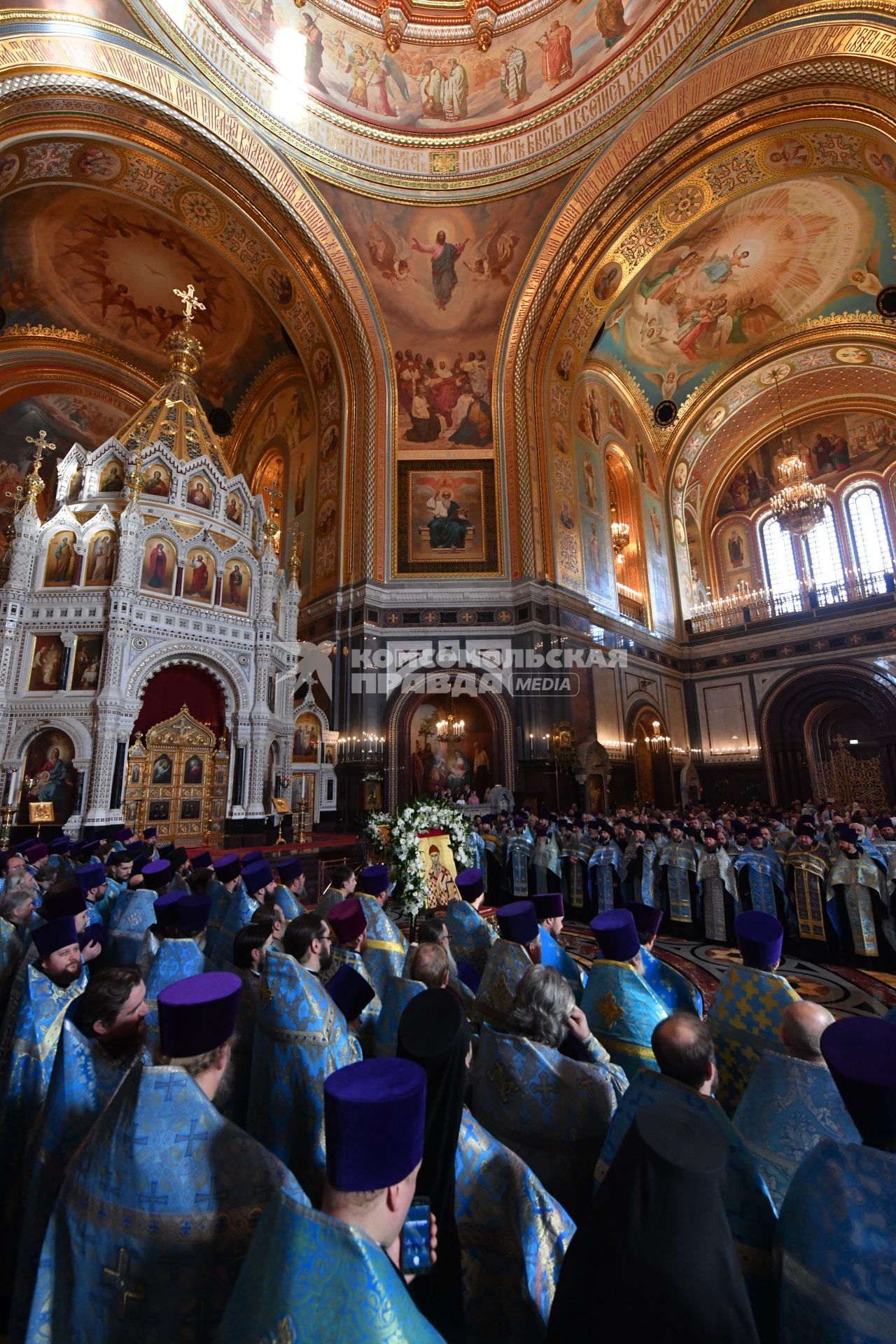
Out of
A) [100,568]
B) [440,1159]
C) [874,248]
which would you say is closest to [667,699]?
[874,248]

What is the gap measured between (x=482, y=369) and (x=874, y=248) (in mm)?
10893

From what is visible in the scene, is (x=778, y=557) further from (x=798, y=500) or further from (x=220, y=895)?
(x=220, y=895)

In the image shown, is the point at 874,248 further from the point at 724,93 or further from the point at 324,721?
the point at 324,721

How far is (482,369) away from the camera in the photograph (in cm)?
1775

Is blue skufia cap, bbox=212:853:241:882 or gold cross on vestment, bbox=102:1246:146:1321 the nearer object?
gold cross on vestment, bbox=102:1246:146:1321

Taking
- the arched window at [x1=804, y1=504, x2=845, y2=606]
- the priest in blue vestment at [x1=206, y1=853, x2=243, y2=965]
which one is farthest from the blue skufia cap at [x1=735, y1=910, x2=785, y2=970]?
the arched window at [x1=804, y1=504, x2=845, y2=606]

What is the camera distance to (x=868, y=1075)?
1249mm

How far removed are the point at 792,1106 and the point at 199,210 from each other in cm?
2044

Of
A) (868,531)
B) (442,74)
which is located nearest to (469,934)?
(442,74)

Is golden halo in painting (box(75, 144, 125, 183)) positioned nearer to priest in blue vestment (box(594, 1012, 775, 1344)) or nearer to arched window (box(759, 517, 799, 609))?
priest in blue vestment (box(594, 1012, 775, 1344))

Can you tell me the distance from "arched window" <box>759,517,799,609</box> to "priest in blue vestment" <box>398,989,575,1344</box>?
23291 millimetres

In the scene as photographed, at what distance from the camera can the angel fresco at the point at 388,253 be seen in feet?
54.1

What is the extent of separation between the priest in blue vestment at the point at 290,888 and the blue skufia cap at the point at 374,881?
49cm

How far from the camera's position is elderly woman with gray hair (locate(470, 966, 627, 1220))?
1.85m
